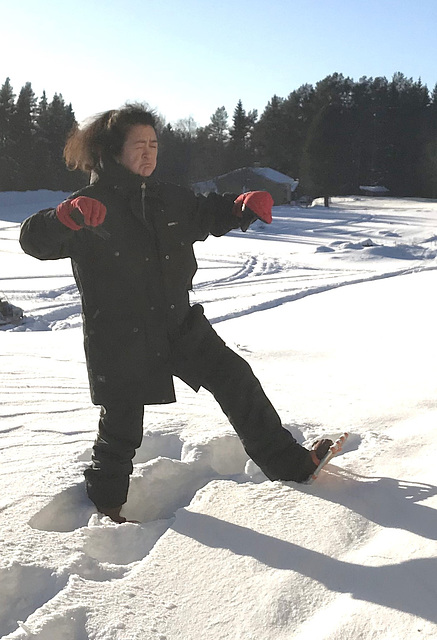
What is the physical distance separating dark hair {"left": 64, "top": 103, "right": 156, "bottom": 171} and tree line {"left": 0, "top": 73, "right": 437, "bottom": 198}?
1285 inches

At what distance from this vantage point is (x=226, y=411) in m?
2.37

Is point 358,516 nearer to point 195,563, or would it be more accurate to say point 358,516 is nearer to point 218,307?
point 195,563

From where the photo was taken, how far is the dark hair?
2229mm

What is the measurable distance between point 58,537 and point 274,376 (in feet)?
7.31

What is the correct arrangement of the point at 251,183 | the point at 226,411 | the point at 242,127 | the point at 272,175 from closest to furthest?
the point at 226,411 < the point at 251,183 < the point at 272,175 < the point at 242,127

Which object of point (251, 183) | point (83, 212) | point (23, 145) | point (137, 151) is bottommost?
point (83, 212)

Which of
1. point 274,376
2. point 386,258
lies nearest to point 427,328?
point 274,376

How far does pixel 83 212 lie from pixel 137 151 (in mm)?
425

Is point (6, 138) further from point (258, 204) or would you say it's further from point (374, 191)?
point (258, 204)

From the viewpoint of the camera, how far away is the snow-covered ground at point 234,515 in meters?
1.62

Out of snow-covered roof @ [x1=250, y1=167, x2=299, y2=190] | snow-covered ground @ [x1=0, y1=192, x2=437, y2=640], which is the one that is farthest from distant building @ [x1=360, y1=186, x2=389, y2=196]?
snow-covered ground @ [x1=0, y1=192, x2=437, y2=640]

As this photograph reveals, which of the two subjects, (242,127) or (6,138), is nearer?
(6,138)

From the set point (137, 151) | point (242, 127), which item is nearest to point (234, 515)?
point (137, 151)

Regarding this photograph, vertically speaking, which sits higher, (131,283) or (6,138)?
(6,138)
